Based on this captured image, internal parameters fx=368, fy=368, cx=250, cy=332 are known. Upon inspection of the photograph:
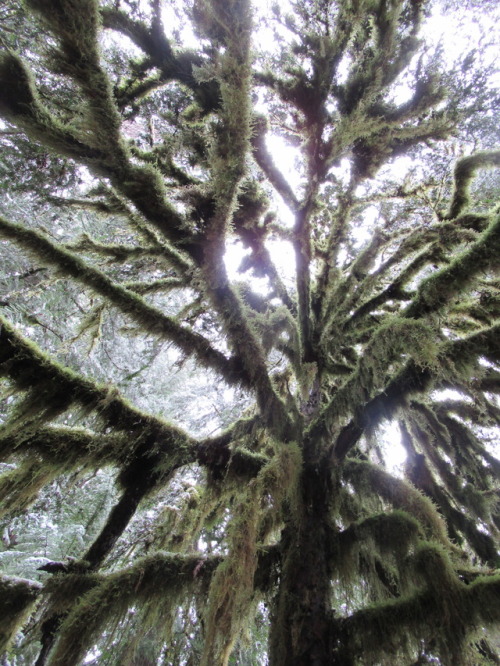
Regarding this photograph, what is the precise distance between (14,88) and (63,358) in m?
7.20

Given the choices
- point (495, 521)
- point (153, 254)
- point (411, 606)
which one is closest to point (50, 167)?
point (153, 254)

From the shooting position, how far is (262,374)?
3.49 metres

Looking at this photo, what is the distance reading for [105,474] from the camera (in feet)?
32.1

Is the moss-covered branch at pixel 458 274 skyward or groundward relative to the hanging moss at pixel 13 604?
skyward

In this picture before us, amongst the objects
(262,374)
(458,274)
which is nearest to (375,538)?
(262,374)

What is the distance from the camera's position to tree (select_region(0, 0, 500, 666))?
7.62 ft

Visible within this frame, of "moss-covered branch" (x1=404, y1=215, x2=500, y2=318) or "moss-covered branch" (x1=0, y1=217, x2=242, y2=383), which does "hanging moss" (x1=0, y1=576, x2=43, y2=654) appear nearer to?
"moss-covered branch" (x1=0, y1=217, x2=242, y2=383)

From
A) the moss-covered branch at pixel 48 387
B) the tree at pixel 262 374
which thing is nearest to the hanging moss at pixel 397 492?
the tree at pixel 262 374

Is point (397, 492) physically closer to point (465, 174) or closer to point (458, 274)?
point (458, 274)

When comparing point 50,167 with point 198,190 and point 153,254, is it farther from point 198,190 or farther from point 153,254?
point 198,190

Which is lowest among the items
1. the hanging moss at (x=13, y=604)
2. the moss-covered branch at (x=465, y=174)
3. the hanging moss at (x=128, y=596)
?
the hanging moss at (x=13, y=604)

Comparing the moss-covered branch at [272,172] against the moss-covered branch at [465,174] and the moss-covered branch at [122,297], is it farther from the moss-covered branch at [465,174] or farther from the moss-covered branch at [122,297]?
the moss-covered branch at [122,297]

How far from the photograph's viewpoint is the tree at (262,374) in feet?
7.62

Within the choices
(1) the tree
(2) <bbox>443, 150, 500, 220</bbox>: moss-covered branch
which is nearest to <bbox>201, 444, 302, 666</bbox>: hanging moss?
(1) the tree
